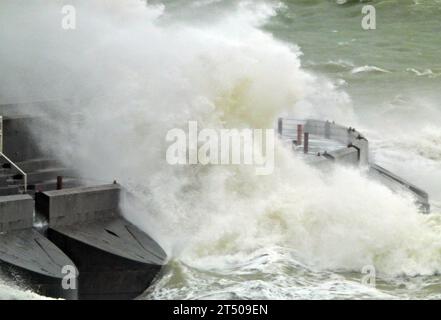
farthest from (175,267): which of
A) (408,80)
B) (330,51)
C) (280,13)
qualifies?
(280,13)

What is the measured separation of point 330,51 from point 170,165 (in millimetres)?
23998

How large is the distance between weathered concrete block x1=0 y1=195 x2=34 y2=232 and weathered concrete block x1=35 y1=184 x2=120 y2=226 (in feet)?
0.86

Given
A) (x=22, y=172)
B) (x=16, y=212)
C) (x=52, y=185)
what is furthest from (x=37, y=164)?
(x=16, y=212)

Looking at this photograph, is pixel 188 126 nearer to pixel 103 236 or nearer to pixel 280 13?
pixel 103 236

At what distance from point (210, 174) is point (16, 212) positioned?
11.6 feet

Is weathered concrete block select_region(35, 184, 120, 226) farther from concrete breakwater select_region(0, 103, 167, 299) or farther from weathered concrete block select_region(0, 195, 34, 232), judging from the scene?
weathered concrete block select_region(0, 195, 34, 232)

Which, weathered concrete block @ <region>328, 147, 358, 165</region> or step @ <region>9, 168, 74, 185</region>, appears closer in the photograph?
step @ <region>9, 168, 74, 185</region>

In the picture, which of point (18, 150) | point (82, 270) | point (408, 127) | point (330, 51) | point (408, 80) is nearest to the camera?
point (82, 270)

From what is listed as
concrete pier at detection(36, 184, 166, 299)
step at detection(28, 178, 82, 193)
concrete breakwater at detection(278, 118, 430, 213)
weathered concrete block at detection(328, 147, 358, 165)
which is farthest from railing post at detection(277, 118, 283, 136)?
concrete pier at detection(36, 184, 166, 299)

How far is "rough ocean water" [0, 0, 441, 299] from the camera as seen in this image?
13125 mm

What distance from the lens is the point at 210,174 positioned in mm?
14992

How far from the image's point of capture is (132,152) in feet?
50.0

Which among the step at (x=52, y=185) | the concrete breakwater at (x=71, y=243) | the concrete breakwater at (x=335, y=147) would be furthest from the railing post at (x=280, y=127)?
the concrete breakwater at (x=71, y=243)

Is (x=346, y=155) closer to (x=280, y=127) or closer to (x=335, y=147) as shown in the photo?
(x=335, y=147)
